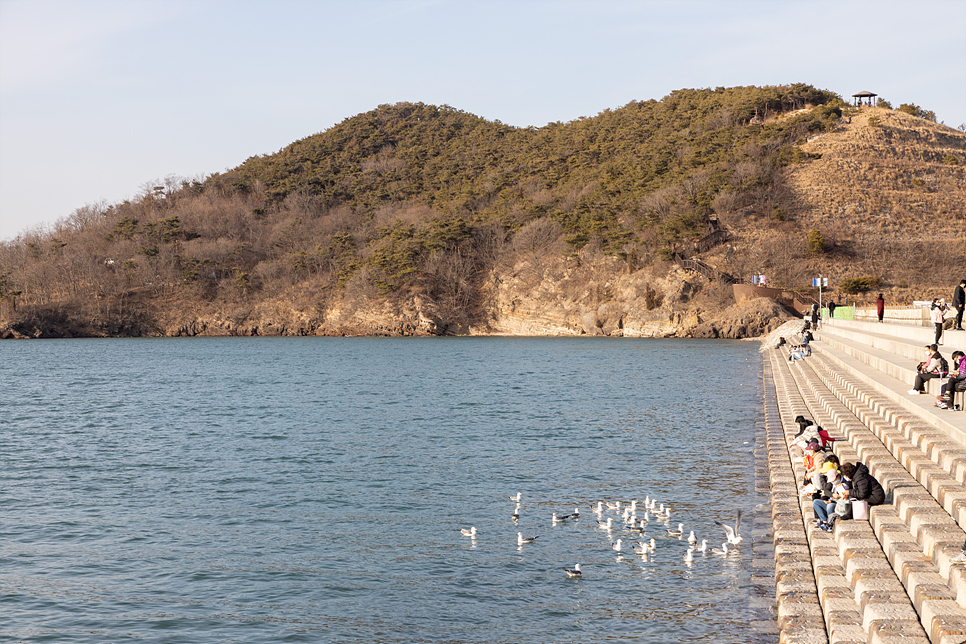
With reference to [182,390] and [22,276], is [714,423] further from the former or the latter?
[22,276]

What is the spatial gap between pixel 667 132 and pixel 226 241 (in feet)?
254

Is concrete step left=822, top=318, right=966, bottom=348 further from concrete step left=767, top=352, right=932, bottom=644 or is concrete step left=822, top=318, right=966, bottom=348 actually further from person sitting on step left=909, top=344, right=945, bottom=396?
concrete step left=767, top=352, right=932, bottom=644

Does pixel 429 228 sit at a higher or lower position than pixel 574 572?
higher

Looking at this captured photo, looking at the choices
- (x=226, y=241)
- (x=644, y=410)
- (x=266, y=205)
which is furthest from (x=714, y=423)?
(x=266, y=205)

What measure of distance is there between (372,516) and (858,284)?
267 ft

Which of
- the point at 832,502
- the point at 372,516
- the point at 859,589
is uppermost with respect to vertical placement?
the point at 832,502

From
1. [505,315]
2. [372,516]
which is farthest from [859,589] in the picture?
[505,315]

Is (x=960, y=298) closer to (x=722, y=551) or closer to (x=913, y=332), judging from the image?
(x=913, y=332)

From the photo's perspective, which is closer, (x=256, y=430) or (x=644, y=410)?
(x=256, y=430)

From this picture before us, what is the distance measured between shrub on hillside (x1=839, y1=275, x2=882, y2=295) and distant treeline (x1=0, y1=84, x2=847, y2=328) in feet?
50.8

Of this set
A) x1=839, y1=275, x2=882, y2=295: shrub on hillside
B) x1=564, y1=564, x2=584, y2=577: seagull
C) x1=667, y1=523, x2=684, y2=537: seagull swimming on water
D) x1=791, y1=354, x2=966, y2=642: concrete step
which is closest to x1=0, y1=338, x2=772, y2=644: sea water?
x1=564, y1=564, x2=584, y2=577: seagull

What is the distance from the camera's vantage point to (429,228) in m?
119

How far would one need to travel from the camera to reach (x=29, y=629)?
36.1ft

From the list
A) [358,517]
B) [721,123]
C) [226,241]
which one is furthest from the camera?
[226,241]
